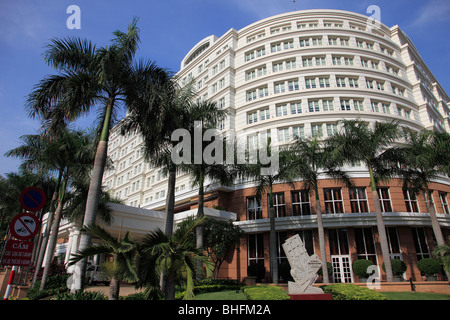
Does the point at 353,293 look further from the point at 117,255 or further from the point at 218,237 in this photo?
the point at 218,237

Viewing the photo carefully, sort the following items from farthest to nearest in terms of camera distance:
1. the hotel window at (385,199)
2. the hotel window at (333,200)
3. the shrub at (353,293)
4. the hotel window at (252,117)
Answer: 1. the hotel window at (252,117)
2. the hotel window at (333,200)
3. the hotel window at (385,199)
4. the shrub at (353,293)

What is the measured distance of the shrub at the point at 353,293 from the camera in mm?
11433

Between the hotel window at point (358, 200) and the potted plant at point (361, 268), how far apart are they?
5250 mm

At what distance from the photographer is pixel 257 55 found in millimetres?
38906

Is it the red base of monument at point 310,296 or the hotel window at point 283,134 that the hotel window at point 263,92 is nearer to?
the hotel window at point 283,134

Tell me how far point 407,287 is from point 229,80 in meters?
30.0

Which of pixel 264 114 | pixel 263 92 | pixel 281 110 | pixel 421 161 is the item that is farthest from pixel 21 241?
pixel 263 92

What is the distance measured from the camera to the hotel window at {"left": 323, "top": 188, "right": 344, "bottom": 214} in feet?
88.6

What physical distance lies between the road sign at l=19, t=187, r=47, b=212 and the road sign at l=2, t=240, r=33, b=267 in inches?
35.7

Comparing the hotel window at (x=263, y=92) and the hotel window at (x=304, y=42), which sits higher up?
the hotel window at (x=304, y=42)

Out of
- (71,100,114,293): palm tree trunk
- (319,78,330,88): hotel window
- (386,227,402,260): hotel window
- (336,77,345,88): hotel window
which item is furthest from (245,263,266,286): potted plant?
(336,77,345,88): hotel window

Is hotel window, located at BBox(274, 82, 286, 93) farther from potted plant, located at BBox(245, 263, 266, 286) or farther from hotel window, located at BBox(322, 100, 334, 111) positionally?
potted plant, located at BBox(245, 263, 266, 286)

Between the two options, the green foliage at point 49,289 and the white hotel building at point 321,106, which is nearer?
the green foliage at point 49,289

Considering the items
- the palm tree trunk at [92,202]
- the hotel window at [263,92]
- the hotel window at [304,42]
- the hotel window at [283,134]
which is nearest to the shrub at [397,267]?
the hotel window at [283,134]
